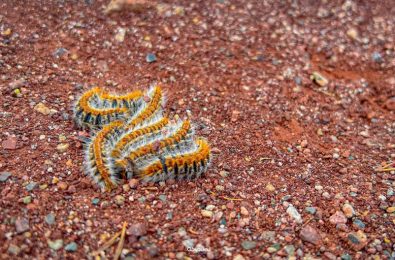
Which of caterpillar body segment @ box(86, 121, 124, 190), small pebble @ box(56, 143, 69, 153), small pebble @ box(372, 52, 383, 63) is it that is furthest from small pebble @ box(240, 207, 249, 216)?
small pebble @ box(372, 52, 383, 63)

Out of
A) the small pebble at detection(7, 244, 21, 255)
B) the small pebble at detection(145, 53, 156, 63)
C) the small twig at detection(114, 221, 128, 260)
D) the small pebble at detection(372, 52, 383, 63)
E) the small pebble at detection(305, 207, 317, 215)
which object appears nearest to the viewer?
the small pebble at detection(7, 244, 21, 255)

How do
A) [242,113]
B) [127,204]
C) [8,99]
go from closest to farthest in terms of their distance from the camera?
[127,204] → [8,99] → [242,113]

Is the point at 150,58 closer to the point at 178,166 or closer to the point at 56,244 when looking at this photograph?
the point at 178,166

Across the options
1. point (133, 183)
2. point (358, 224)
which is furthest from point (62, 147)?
point (358, 224)

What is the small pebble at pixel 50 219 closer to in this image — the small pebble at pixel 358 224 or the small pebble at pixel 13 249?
the small pebble at pixel 13 249

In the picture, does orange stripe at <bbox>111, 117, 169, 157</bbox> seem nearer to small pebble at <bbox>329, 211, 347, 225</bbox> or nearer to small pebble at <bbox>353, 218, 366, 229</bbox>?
small pebble at <bbox>329, 211, 347, 225</bbox>

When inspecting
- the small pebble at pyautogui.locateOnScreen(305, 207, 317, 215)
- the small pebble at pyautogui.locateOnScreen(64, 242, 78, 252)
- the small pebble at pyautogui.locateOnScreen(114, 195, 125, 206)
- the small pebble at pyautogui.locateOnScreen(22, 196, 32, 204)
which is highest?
the small pebble at pyautogui.locateOnScreen(22, 196, 32, 204)

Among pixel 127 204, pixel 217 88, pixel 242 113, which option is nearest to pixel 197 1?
pixel 217 88

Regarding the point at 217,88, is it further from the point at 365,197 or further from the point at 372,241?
the point at 372,241
